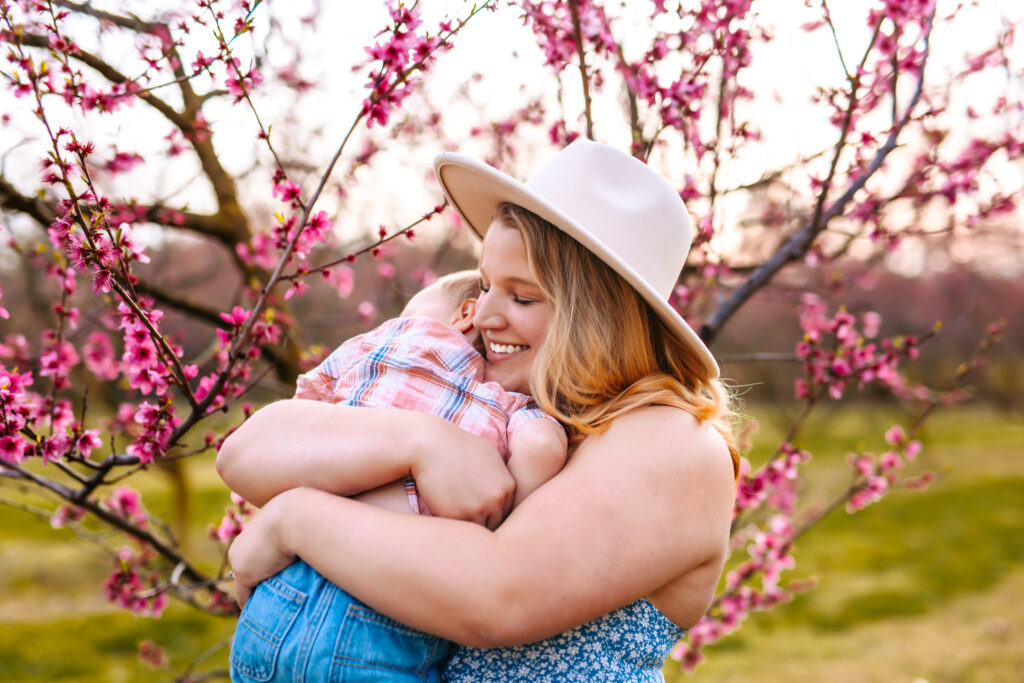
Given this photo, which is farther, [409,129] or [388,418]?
[409,129]

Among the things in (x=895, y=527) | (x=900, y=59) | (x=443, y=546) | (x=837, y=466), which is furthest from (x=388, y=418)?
(x=837, y=466)

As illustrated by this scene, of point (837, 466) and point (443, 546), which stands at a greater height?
point (443, 546)

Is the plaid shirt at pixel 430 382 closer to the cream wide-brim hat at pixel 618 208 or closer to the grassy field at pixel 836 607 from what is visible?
the cream wide-brim hat at pixel 618 208

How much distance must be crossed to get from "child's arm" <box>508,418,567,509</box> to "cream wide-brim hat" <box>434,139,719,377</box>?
359mm

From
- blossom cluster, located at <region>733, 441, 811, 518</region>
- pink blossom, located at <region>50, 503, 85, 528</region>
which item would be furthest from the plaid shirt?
pink blossom, located at <region>50, 503, 85, 528</region>

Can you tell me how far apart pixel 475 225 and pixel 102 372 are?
2.25 m

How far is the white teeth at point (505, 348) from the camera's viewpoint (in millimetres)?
1633

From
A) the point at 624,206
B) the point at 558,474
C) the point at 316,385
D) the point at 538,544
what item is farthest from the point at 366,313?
the point at 538,544

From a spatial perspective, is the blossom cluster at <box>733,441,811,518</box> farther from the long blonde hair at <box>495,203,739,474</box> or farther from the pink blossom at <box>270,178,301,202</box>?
the pink blossom at <box>270,178,301,202</box>

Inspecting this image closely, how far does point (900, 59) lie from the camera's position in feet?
9.05

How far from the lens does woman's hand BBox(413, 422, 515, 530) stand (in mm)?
1279

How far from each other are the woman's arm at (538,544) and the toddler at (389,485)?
0.19 ft

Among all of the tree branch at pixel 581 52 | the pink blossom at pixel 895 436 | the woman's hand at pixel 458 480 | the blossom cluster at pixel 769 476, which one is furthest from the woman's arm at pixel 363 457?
the pink blossom at pixel 895 436

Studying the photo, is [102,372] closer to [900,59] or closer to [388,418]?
[388,418]
